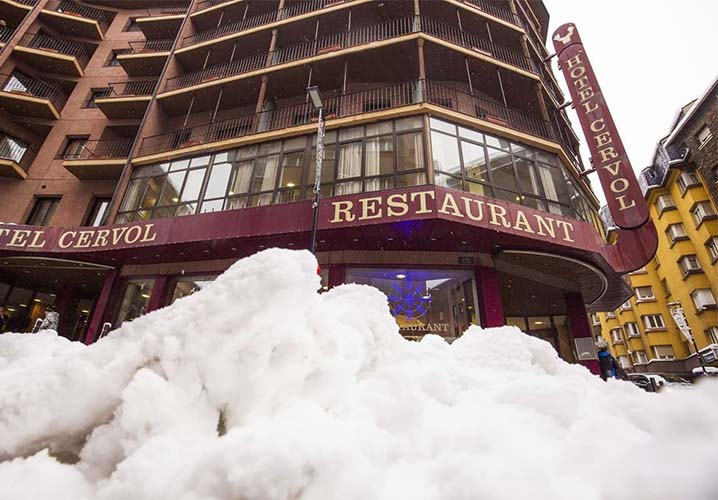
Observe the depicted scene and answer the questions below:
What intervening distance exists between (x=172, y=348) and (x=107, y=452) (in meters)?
0.37

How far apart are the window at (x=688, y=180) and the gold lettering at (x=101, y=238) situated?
37.3 metres

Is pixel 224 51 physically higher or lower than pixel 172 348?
higher

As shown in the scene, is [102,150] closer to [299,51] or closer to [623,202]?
[299,51]

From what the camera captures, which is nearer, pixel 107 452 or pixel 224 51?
pixel 107 452

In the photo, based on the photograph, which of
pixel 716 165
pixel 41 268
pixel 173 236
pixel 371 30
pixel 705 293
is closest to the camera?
pixel 173 236

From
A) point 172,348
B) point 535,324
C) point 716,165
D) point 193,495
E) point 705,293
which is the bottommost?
point 193,495

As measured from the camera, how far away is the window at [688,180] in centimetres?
2538

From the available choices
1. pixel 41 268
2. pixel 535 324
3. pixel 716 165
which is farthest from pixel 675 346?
pixel 41 268

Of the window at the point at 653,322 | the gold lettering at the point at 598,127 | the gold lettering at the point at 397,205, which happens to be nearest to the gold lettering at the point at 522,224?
the gold lettering at the point at 397,205

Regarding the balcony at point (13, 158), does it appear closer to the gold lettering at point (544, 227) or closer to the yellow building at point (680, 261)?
the gold lettering at point (544, 227)


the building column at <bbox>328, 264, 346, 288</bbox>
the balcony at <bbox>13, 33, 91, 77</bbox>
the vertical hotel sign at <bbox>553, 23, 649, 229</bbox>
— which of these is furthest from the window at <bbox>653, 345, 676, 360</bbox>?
the balcony at <bbox>13, 33, 91, 77</bbox>

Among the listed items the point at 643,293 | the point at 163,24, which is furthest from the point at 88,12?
the point at 643,293

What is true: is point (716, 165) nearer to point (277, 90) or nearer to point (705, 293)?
point (705, 293)

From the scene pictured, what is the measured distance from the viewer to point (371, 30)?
571 inches
